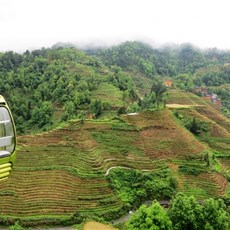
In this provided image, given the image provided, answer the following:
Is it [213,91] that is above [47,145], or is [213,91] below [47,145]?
below

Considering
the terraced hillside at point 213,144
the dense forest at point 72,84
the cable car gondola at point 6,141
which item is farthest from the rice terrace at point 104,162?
the cable car gondola at point 6,141

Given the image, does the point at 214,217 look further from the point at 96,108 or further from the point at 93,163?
the point at 96,108

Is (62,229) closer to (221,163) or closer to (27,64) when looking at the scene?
(221,163)

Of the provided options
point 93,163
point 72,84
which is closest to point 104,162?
point 93,163

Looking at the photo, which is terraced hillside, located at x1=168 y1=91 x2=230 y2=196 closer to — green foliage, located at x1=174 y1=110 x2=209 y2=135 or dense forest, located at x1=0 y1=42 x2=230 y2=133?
green foliage, located at x1=174 y1=110 x2=209 y2=135

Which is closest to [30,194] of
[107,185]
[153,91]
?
[107,185]
